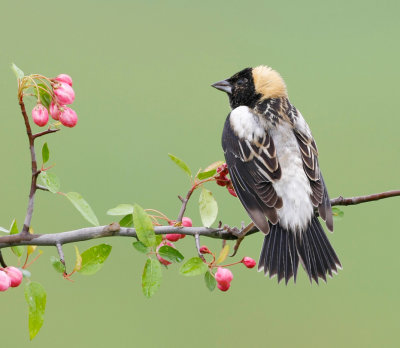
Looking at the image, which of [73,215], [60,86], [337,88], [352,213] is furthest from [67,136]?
[60,86]

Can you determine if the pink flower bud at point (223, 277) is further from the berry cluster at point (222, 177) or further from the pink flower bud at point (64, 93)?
the pink flower bud at point (64, 93)

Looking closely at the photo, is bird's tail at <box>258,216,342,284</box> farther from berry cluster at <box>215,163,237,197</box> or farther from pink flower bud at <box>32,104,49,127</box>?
pink flower bud at <box>32,104,49,127</box>

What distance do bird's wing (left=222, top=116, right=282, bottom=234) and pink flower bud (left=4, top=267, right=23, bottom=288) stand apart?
0.91 metres

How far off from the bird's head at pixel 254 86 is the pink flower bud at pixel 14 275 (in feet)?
5.50

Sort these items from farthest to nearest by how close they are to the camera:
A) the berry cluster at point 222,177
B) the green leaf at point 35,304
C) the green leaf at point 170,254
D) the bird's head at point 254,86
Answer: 1. the bird's head at point 254,86
2. the berry cluster at point 222,177
3. the green leaf at point 170,254
4. the green leaf at point 35,304

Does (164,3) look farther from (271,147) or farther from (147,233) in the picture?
(147,233)

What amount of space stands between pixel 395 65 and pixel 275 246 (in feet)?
21.8

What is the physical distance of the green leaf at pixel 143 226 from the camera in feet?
5.69

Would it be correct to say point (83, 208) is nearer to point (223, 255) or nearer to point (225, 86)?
point (223, 255)

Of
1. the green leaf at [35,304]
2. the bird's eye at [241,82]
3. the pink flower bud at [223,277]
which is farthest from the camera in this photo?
the bird's eye at [241,82]

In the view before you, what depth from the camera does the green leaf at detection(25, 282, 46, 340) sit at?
1.71 metres

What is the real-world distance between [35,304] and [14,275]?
0.08m

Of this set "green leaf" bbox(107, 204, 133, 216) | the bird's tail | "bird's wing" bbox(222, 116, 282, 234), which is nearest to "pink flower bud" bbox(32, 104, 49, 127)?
"green leaf" bbox(107, 204, 133, 216)

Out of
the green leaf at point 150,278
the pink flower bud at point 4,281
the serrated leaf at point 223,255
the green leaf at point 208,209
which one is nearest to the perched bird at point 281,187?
the green leaf at point 208,209
